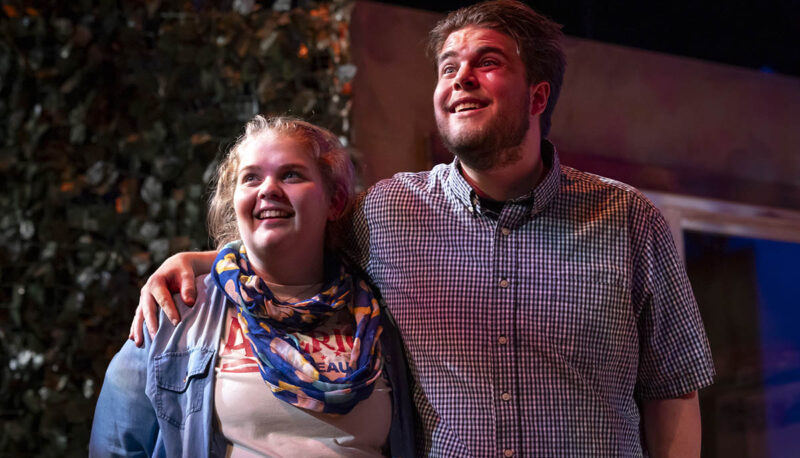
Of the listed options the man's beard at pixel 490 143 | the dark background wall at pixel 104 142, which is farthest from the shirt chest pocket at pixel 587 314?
the dark background wall at pixel 104 142

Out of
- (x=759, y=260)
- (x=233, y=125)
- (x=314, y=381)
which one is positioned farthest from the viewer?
(x=759, y=260)

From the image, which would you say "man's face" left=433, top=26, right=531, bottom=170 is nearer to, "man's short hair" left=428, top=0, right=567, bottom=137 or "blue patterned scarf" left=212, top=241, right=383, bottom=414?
"man's short hair" left=428, top=0, right=567, bottom=137

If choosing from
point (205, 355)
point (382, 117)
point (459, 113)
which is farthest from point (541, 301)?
point (382, 117)

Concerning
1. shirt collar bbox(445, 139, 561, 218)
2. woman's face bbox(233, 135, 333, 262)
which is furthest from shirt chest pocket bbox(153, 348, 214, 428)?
shirt collar bbox(445, 139, 561, 218)

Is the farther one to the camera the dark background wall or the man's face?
the dark background wall

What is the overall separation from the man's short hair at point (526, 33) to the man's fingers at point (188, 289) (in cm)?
76

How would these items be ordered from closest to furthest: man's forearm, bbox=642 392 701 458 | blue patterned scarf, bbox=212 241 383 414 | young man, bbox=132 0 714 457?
blue patterned scarf, bbox=212 241 383 414 → young man, bbox=132 0 714 457 → man's forearm, bbox=642 392 701 458

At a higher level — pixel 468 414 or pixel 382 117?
pixel 382 117

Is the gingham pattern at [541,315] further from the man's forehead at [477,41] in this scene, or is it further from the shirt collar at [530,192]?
the man's forehead at [477,41]

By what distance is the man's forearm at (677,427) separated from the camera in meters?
1.90

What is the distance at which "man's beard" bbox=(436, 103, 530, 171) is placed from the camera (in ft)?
6.17

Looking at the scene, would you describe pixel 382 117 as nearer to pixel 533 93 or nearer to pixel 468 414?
pixel 533 93

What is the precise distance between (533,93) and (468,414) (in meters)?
0.75

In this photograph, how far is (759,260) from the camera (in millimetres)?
3797
